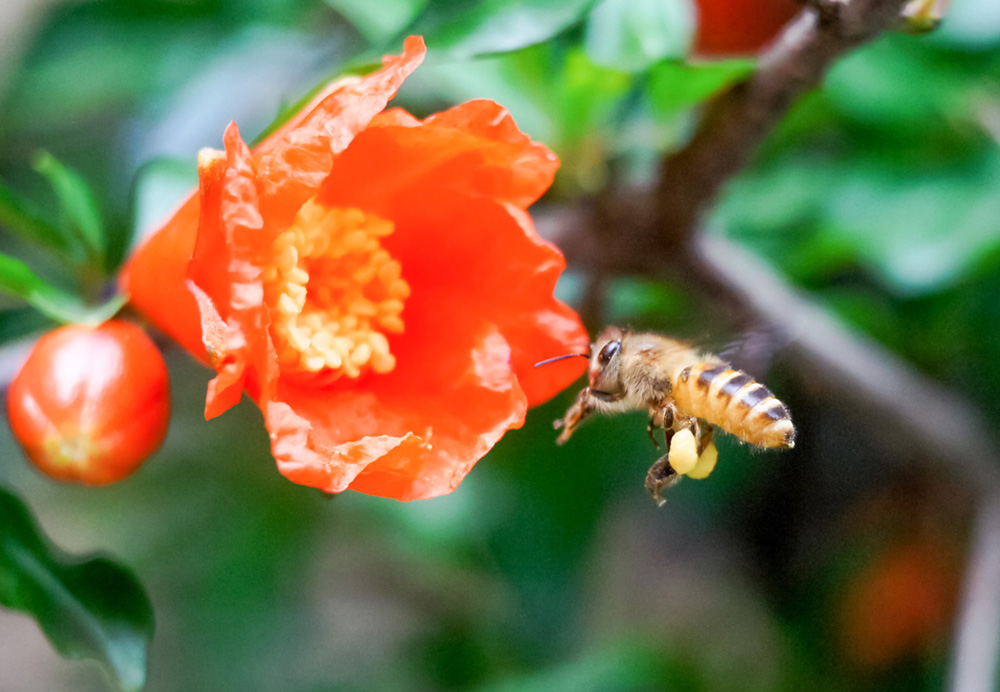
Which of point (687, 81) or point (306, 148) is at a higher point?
point (306, 148)

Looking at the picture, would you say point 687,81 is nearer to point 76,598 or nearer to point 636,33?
point 636,33

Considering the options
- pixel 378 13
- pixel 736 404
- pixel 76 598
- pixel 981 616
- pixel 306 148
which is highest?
pixel 306 148

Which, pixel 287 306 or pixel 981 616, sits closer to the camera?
pixel 287 306

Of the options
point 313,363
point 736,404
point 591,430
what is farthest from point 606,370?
point 591,430

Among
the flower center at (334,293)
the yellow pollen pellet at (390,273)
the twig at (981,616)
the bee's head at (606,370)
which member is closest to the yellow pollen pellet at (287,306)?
the flower center at (334,293)

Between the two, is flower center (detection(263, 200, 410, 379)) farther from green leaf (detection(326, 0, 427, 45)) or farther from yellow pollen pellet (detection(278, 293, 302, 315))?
green leaf (detection(326, 0, 427, 45))

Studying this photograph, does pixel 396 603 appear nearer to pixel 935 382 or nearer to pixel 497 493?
pixel 497 493

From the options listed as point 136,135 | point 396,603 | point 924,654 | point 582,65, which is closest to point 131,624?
point 582,65
